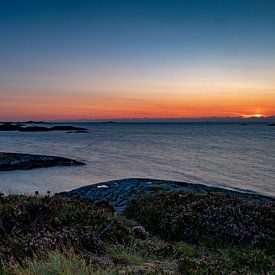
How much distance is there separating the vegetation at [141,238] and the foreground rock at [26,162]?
113ft

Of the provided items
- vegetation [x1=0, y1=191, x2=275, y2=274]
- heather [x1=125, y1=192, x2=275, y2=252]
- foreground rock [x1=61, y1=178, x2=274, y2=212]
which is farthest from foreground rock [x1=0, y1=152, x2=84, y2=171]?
heather [x1=125, y1=192, x2=275, y2=252]

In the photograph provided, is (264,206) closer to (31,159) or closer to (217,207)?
(217,207)

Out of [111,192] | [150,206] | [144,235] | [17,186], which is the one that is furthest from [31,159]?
[144,235]

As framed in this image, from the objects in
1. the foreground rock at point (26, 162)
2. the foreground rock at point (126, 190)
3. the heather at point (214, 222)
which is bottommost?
the foreground rock at point (26, 162)

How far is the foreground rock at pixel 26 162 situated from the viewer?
145ft

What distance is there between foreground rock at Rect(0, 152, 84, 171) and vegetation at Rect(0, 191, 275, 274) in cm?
3446

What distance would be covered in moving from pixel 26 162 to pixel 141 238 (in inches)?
1595

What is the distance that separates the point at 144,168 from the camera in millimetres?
45375

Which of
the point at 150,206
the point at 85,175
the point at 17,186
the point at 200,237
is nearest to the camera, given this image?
the point at 200,237

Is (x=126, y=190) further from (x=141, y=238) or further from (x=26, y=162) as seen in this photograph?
(x=26, y=162)

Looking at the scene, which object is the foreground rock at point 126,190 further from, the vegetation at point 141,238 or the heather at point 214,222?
the heather at point 214,222

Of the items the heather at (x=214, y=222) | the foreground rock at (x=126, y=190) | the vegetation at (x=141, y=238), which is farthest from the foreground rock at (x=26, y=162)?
the heather at (x=214, y=222)

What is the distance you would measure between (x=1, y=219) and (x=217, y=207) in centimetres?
611

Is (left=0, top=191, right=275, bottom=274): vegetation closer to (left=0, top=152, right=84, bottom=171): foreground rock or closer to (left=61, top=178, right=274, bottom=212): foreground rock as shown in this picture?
(left=61, top=178, right=274, bottom=212): foreground rock
